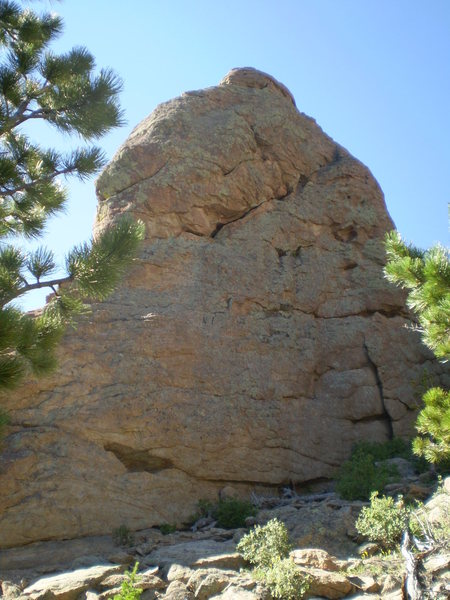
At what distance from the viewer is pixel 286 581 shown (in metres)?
6.42

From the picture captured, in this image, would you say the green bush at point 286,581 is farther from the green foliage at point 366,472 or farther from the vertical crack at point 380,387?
the vertical crack at point 380,387

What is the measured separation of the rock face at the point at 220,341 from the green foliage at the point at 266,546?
7.34ft

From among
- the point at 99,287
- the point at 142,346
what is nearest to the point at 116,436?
the point at 142,346

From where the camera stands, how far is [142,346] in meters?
10.6

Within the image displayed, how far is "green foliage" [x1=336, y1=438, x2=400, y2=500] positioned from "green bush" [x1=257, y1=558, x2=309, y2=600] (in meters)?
2.80

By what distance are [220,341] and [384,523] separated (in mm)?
4503

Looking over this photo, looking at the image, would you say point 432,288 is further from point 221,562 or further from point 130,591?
point 130,591

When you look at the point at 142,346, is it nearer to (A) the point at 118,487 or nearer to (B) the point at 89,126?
(A) the point at 118,487

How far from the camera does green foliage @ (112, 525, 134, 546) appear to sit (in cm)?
876

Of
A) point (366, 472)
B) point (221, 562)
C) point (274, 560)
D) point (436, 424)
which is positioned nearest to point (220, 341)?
point (366, 472)

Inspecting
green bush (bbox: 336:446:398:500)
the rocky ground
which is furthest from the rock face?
green bush (bbox: 336:446:398:500)

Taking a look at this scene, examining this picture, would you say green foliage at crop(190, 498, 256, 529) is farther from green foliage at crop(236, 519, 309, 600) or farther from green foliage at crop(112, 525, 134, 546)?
green foliage at crop(236, 519, 309, 600)

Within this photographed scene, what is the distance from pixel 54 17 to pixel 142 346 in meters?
4.88

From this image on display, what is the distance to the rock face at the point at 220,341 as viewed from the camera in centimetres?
952
